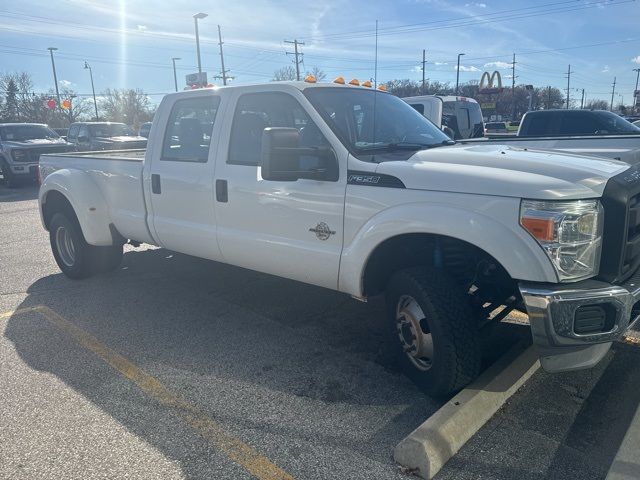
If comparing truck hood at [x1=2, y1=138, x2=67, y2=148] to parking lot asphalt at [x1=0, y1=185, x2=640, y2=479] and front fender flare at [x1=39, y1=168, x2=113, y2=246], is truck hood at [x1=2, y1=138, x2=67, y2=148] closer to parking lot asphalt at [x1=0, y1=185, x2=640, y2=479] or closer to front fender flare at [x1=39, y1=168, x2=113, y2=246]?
front fender flare at [x1=39, y1=168, x2=113, y2=246]

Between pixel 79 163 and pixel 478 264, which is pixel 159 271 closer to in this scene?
pixel 79 163

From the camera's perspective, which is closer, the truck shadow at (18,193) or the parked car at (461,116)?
the parked car at (461,116)

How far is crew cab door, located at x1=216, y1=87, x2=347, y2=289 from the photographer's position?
372 centimetres

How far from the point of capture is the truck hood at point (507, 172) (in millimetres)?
2779

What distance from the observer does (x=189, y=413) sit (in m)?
3.31

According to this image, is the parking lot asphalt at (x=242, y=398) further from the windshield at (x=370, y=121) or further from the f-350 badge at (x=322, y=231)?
the windshield at (x=370, y=121)

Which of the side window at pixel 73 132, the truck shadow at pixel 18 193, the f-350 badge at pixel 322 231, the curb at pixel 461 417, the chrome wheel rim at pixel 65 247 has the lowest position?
the truck shadow at pixel 18 193

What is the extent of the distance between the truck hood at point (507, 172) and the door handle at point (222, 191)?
4.84 feet

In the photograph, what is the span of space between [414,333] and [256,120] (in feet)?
6.97

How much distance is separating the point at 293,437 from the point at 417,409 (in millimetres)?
809

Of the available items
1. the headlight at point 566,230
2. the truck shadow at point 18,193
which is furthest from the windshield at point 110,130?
the headlight at point 566,230

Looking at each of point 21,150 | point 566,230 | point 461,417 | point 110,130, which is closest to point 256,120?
point 566,230

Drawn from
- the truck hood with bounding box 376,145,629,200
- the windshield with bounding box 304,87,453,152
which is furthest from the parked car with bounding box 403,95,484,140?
the truck hood with bounding box 376,145,629,200

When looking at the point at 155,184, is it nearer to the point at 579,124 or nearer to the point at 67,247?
the point at 67,247
